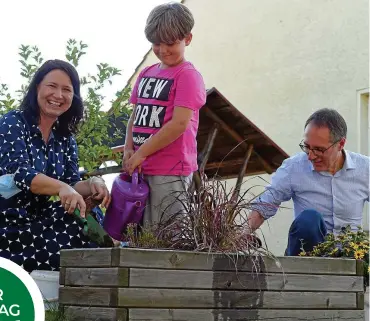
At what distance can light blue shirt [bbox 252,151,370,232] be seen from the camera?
4238 mm

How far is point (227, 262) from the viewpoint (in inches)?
119

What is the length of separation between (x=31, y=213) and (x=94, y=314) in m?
1.14

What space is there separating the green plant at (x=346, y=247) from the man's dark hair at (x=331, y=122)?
0.64 m

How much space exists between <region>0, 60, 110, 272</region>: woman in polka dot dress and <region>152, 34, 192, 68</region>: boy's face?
44cm

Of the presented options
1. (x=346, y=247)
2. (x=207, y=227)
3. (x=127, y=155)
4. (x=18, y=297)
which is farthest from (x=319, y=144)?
(x=18, y=297)

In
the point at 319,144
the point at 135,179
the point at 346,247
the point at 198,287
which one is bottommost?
the point at 198,287

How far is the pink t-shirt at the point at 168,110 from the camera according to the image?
3775mm

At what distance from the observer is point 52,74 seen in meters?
3.99

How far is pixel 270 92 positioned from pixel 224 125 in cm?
395

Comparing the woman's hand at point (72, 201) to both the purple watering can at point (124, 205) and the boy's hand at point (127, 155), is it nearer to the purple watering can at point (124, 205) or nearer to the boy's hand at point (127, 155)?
the purple watering can at point (124, 205)

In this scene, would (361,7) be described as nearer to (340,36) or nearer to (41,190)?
(340,36)

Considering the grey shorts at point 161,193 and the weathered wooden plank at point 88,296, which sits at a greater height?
the grey shorts at point 161,193

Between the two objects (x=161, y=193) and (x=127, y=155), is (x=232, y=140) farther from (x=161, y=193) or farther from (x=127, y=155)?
(x=161, y=193)

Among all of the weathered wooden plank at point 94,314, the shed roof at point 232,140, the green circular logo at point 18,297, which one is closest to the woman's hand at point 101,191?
the weathered wooden plank at point 94,314
